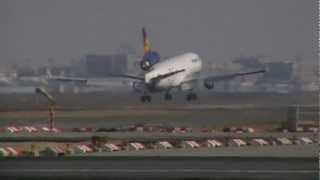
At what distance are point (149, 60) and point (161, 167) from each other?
217 ft

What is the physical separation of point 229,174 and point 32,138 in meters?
23.7

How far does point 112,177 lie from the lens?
2902 cm

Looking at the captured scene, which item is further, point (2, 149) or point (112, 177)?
point (2, 149)

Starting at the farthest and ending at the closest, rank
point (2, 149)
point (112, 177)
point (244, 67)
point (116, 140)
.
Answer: point (244, 67)
point (116, 140)
point (2, 149)
point (112, 177)

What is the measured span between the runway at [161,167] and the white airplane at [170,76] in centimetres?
5882

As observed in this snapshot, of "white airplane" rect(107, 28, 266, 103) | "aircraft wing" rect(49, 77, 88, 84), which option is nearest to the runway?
"white airplane" rect(107, 28, 266, 103)

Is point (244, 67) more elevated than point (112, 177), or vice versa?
point (244, 67)

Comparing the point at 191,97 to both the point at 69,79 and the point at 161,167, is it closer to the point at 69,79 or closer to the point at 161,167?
the point at 69,79

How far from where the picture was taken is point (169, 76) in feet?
321

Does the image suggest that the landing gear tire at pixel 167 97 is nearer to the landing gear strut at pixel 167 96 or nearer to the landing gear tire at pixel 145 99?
the landing gear strut at pixel 167 96

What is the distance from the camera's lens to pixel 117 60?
148 meters

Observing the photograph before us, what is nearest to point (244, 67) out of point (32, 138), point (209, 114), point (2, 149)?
point (209, 114)

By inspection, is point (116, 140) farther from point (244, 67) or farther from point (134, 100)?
point (244, 67)

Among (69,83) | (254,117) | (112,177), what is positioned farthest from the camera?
(69,83)
